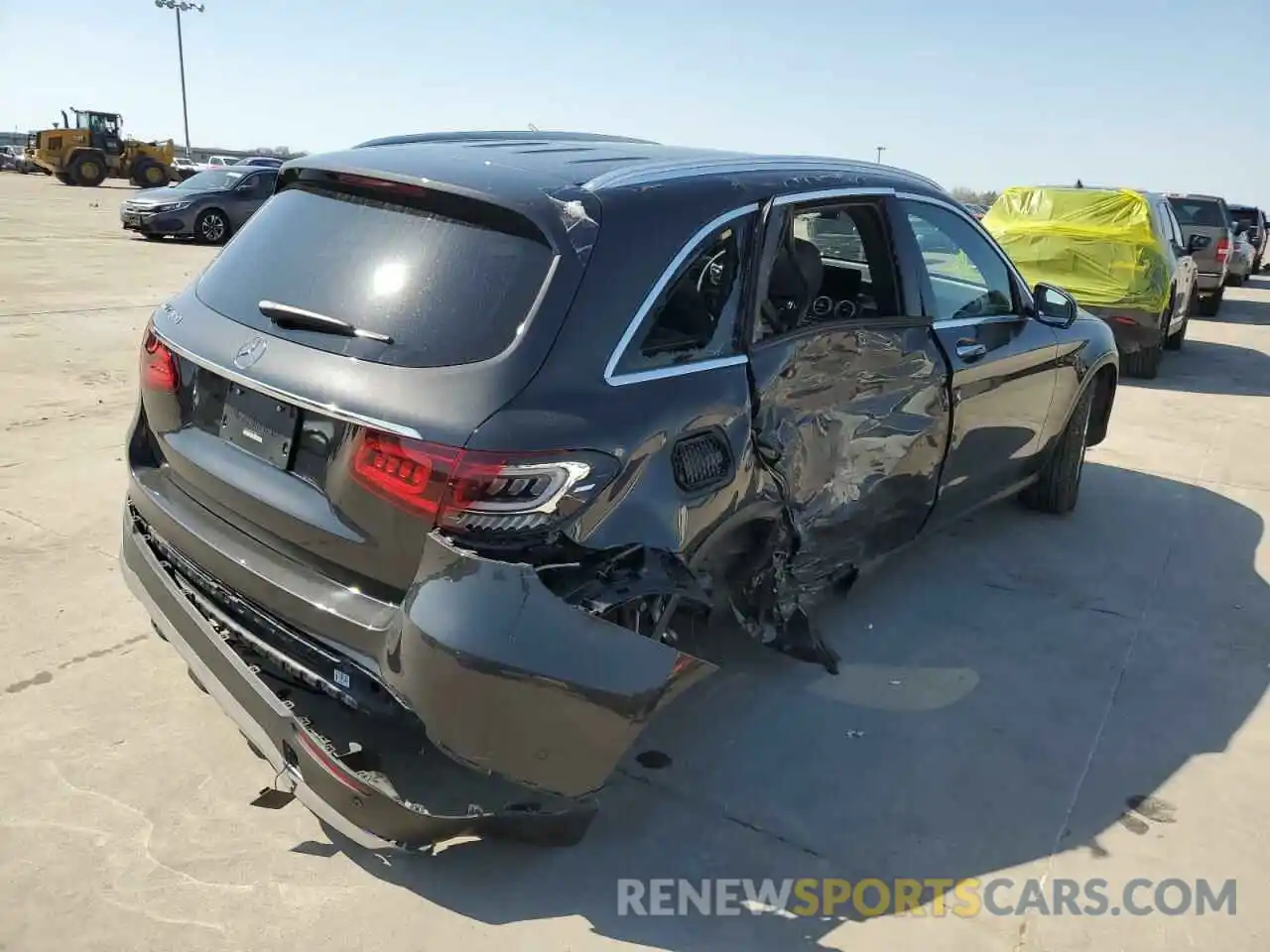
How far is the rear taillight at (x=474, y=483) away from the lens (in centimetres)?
237

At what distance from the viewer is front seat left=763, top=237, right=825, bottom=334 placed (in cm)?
328

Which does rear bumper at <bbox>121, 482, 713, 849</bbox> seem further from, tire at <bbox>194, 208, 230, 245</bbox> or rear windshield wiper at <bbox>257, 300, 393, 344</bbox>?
tire at <bbox>194, 208, 230, 245</bbox>

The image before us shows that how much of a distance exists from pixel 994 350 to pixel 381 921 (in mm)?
3384

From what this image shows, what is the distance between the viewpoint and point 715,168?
10.6 feet

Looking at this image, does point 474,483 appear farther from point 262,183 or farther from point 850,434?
point 262,183

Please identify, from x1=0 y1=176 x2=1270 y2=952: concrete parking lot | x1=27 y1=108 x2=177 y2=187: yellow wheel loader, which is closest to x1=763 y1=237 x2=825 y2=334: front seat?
x1=0 y1=176 x2=1270 y2=952: concrete parking lot

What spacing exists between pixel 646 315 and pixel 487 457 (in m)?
0.66

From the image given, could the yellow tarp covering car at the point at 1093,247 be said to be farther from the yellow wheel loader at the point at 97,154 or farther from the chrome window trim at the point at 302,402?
the yellow wheel loader at the point at 97,154

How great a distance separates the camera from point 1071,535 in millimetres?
5508

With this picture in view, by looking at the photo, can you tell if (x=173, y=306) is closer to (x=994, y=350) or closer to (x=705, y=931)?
(x=705, y=931)

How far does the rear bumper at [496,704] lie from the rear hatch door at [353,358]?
0.20 meters

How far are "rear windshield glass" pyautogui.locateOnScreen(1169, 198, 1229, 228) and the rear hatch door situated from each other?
15953 mm

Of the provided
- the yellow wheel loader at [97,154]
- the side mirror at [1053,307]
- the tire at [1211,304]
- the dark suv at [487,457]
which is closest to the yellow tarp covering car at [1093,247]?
the side mirror at [1053,307]

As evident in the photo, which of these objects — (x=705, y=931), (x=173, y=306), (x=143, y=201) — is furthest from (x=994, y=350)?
(x=143, y=201)
